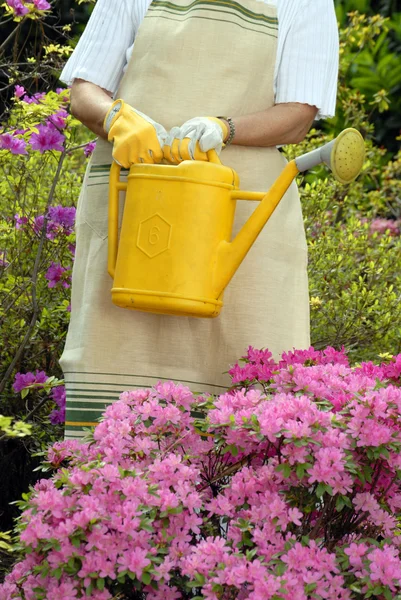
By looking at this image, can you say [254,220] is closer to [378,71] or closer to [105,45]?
[105,45]

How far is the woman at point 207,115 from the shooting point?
2330mm

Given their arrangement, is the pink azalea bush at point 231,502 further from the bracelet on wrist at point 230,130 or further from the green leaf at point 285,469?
the bracelet on wrist at point 230,130

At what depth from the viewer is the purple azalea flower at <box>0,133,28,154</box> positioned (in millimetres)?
2859

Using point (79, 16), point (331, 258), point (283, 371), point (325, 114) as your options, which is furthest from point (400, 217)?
point (283, 371)

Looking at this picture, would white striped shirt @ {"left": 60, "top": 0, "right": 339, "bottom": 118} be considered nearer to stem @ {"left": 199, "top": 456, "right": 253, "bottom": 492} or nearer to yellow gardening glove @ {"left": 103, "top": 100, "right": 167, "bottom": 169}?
yellow gardening glove @ {"left": 103, "top": 100, "right": 167, "bottom": 169}

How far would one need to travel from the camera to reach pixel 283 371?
6.41ft

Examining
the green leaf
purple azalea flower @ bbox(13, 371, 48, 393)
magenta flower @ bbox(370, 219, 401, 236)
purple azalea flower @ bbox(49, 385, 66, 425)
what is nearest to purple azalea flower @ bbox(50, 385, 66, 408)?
purple azalea flower @ bbox(49, 385, 66, 425)

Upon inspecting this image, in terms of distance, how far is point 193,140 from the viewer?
2.13 m

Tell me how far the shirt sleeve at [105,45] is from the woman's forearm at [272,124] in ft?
1.08

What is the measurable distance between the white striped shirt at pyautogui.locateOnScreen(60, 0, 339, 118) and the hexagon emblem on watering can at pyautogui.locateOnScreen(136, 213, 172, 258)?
0.46 meters

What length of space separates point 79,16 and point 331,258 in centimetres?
401

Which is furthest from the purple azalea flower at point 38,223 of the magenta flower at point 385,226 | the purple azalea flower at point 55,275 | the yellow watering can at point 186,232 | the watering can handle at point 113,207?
the magenta flower at point 385,226

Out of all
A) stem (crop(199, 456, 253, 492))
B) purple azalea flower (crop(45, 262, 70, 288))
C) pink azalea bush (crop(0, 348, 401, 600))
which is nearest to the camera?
pink azalea bush (crop(0, 348, 401, 600))

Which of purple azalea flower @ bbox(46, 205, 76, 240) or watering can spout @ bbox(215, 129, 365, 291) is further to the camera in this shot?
purple azalea flower @ bbox(46, 205, 76, 240)
